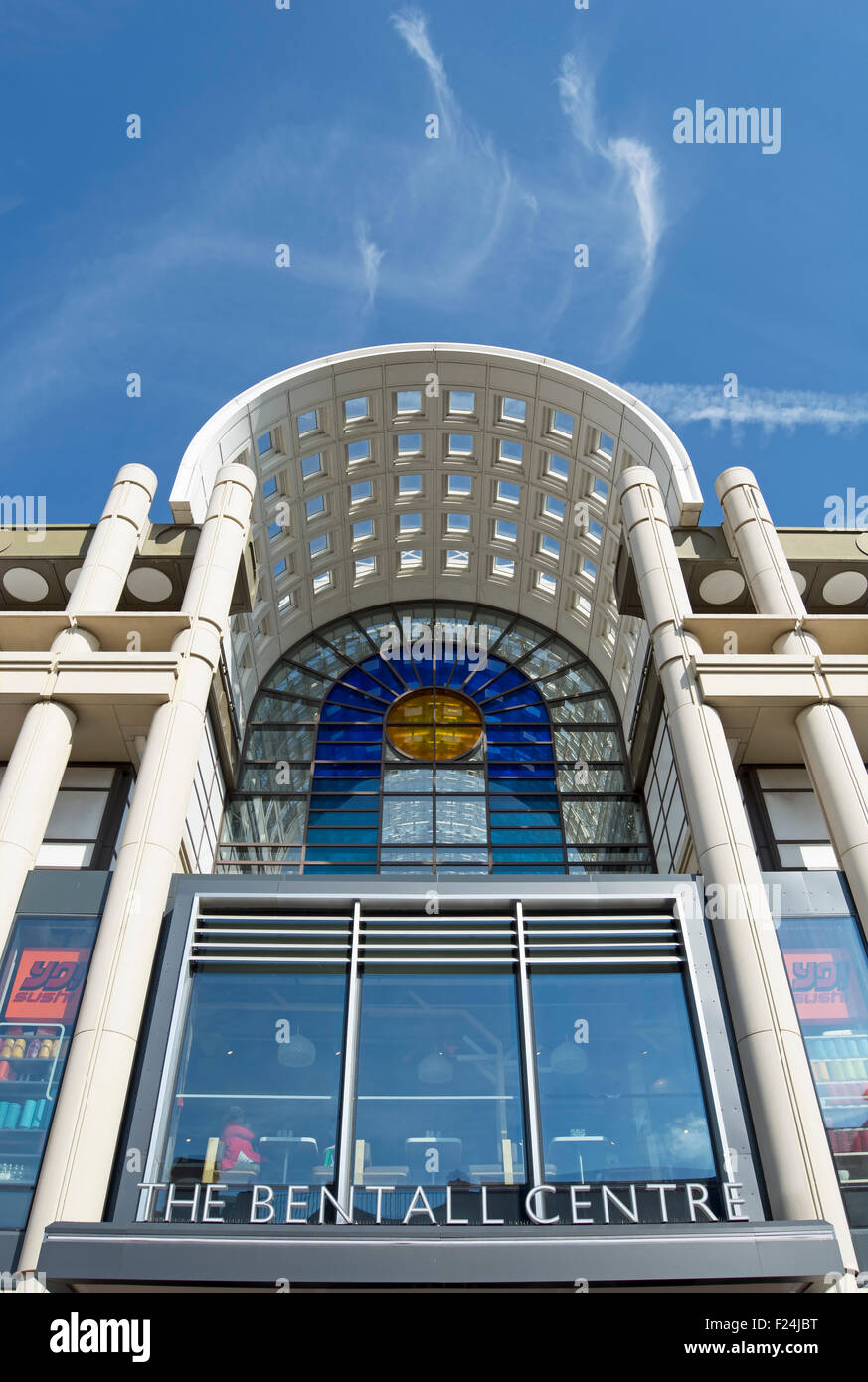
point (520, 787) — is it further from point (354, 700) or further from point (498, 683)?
point (354, 700)

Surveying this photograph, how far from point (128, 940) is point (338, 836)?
12.4 meters

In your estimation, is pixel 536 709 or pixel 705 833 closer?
pixel 705 833

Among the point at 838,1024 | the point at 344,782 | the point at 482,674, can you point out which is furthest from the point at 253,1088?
the point at 482,674

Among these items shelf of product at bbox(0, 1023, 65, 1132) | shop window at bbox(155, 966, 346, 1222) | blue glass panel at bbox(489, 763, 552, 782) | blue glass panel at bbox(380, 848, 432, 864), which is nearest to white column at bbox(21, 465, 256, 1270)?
shelf of product at bbox(0, 1023, 65, 1132)

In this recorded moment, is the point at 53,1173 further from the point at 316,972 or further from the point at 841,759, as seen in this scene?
the point at 841,759

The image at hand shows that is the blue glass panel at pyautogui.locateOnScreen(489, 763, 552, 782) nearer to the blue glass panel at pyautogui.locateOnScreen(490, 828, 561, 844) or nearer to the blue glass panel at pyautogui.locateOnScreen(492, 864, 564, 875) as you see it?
the blue glass panel at pyautogui.locateOnScreen(490, 828, 561, 844)

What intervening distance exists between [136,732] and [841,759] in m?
13.2

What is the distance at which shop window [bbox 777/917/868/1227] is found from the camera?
14422mm

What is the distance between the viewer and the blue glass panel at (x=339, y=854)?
27.2 m

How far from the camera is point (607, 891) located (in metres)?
16.8

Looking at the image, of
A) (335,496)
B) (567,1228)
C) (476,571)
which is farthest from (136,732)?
(476,571)

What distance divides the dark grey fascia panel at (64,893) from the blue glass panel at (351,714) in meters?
14.4

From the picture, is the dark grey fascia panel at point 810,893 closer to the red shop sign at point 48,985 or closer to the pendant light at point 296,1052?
the pendant light at point 296,1052

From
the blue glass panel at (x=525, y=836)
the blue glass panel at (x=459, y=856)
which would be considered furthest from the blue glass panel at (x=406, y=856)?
the blue glass panel at (x=525, y=836)
